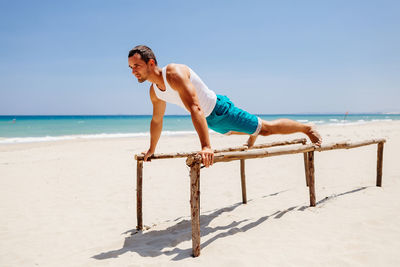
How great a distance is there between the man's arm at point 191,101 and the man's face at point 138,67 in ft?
0.87

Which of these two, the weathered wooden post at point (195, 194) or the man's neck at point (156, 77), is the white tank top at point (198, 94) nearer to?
the man's neck at point (156, 77)

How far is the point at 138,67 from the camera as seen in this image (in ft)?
8.96

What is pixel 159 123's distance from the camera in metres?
3.59

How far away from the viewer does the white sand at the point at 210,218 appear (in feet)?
8.45

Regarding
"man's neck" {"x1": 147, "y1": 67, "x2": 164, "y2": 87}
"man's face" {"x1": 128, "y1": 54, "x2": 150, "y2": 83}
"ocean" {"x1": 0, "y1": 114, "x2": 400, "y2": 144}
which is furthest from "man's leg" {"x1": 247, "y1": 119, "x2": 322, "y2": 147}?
"ocean" {"x1": 0, "y1": 114, "x2": 400, "y2": 144}

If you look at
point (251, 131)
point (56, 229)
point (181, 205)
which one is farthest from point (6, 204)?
point (251, 131)

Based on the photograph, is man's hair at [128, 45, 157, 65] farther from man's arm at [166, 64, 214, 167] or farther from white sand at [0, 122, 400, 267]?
white sand at [0, 122, 400, 267]

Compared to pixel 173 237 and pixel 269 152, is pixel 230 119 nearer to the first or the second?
pixel 269 152

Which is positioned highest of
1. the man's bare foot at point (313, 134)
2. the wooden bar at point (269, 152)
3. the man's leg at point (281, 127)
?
the man's leg at point (281, 127)

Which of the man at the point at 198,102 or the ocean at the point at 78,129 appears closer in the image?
the man at the point at 198,102

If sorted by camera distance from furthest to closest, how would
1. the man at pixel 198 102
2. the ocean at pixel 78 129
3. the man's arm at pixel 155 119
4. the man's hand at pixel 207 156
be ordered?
the ocean at pixel 78 129 → the man's arm at pixel 155 119 → the man at pixel 198 102 → the man's hand at pixel 207 156

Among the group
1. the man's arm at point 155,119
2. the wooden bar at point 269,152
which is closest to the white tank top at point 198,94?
the man's arm at point 155,119

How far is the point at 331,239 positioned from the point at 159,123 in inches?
90.2

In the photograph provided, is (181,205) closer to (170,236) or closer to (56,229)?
(170,236)
